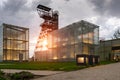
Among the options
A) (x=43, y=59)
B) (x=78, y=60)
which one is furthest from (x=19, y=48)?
(x=78, y=60)

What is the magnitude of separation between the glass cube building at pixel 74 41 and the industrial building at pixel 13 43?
48.1 feet

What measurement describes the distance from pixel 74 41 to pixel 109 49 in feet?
39.9

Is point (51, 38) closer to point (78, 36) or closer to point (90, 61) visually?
point (78, 36)

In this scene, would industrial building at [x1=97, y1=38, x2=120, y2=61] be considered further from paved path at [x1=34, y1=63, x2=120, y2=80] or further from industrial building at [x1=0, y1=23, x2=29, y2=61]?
paved path at [x1=34, y1=63, x2=120, y2=80]

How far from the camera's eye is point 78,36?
1797 inches

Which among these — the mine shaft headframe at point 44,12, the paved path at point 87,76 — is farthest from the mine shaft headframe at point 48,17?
the paved path at point 87,76

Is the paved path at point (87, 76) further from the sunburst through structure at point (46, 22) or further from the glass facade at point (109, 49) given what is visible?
the sunburst through structure at point (46, 22)

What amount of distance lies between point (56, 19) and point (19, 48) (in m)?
18.3

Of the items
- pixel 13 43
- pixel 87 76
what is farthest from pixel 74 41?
pixel 87 76

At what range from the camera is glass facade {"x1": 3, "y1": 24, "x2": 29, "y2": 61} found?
61469 millimetres

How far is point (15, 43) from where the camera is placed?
63.6 m

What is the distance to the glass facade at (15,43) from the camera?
61.5 metres

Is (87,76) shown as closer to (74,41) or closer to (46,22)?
(74,41)

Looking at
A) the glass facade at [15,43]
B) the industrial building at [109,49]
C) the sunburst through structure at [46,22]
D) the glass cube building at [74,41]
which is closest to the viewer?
the glass cube building at [74,41]
